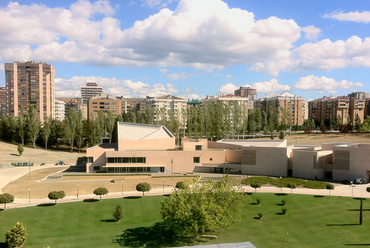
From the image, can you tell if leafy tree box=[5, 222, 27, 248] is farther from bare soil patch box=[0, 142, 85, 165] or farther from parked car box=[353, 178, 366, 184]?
bare soil patch box=[0, 142, 85, 165]

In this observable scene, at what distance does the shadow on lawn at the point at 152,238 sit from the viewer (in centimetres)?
2784

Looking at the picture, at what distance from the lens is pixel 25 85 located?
117 metres

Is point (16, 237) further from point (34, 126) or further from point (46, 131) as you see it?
point (46, 131)

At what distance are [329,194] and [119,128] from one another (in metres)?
43.0

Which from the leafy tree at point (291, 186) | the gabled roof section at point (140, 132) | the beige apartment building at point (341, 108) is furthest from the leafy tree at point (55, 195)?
the beige apartment building at point (341, 108)

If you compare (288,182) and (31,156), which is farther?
(31,156)

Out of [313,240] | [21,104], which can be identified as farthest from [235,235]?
[21,104]

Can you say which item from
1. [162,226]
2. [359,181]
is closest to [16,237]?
[162,226]

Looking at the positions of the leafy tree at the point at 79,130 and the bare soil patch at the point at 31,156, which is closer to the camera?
the bare soil patch at the point at 31,156

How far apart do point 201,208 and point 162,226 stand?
800 cm

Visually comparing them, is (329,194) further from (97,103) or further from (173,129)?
(97,103)

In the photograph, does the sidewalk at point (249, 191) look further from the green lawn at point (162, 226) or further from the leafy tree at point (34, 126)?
the leafy tree at point (34, 126)

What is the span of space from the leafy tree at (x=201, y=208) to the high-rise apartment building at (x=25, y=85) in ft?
340

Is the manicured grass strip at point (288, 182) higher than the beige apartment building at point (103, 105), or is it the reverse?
the beige apartment building at point (103, 105)
